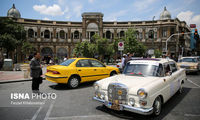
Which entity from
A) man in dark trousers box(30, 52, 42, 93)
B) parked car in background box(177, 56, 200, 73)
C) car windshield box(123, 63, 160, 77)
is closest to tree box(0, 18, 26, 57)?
man in dark trousers box(30, 52, 42, 93)

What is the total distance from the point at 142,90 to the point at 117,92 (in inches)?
27.5

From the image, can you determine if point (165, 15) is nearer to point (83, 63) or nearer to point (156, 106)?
point (83, 63)

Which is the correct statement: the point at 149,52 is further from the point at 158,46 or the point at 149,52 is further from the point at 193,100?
the point at 193,100

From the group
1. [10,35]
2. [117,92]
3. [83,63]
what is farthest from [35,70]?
[10,35]

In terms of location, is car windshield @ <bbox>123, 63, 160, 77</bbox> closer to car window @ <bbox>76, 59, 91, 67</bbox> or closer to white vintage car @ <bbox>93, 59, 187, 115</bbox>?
white vintage car @ <bbox>93, 59, 187, 115</bbox>

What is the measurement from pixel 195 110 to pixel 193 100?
1.10m

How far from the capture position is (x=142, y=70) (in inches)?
185

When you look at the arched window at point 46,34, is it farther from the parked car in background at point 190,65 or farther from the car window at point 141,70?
the car window at point 141,70

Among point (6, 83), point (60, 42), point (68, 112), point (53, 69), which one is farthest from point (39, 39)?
point (68, 112)

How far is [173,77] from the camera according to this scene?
16.1 feet

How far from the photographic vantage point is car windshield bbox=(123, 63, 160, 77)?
14.8ft

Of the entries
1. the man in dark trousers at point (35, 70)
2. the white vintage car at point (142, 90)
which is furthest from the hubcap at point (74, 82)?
the white vintage car at point (142, 90)

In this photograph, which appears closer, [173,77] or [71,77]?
[173,77]

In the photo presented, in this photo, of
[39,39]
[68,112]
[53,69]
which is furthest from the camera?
[39,39]
